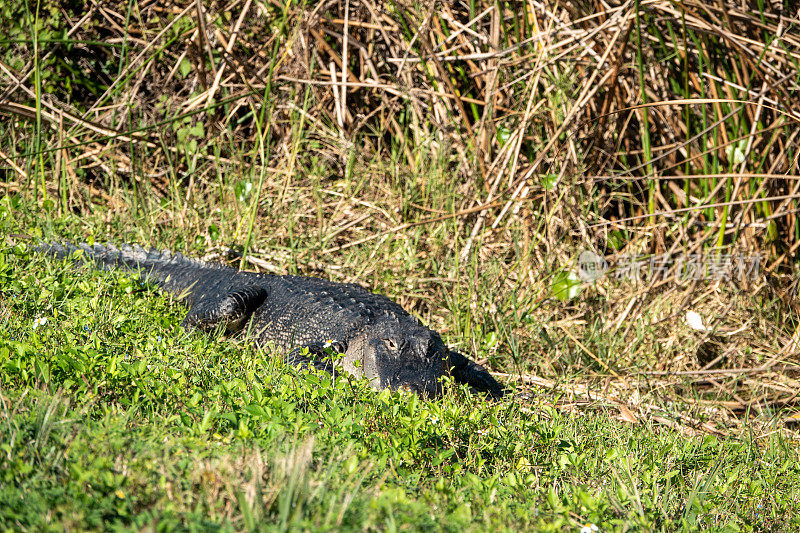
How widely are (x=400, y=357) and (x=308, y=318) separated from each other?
68cm

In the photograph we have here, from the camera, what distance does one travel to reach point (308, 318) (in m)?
3.79

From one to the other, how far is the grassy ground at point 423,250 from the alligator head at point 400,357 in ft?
0.75

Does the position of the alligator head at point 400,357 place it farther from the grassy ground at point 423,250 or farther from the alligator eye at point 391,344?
the grassy ground at point 423,250

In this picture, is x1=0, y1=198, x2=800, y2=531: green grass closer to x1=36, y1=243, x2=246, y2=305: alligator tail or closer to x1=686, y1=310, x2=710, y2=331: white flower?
x1=36, y1=243, x2=246, y2=305: alligator tail

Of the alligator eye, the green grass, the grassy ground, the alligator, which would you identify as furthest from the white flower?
the alligator eye

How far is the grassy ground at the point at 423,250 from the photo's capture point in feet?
6.12

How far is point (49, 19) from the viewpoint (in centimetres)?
530

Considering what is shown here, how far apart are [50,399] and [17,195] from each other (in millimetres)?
3115

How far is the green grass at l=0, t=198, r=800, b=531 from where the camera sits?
1564 mm

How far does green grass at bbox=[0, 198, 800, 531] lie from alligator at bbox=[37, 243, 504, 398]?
0.84ft

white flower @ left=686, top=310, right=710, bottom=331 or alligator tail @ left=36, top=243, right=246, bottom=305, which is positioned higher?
alligator tail @ left=36, top=243, right=246, bottom=305

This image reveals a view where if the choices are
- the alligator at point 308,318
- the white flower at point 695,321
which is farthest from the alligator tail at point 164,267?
the white flower at point 695,321

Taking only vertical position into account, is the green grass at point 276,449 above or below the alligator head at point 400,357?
above

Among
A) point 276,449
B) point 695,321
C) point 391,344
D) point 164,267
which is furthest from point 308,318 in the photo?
point 695,321
